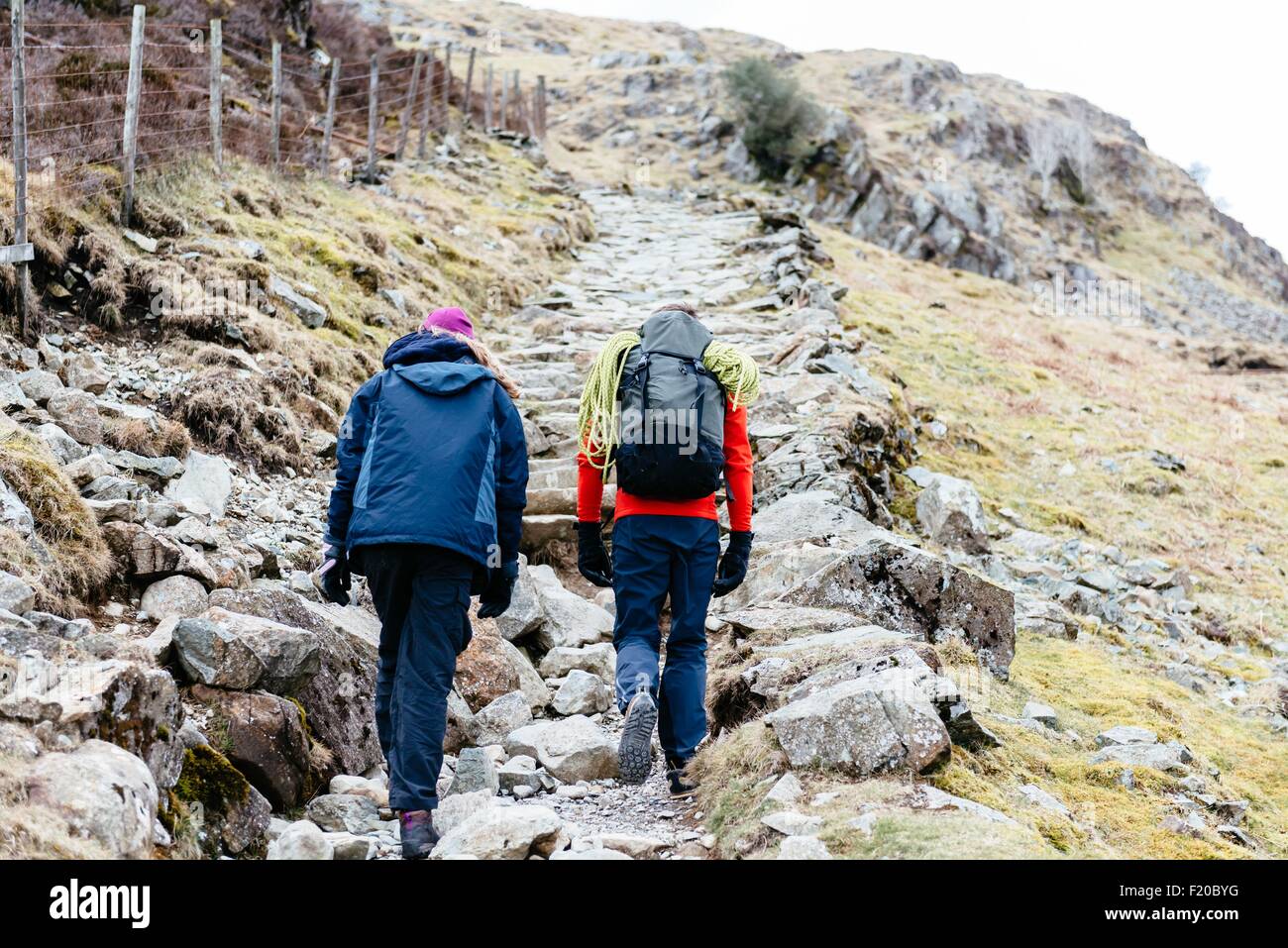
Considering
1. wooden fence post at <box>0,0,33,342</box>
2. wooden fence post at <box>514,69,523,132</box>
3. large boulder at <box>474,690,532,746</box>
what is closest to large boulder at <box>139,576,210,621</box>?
large boulder at <box>474,690,532,746</box>

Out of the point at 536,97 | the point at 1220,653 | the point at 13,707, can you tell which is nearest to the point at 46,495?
the point at 13,707

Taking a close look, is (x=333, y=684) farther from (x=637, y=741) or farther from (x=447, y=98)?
(x=447, y=98)

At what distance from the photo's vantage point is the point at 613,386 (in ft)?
17.9

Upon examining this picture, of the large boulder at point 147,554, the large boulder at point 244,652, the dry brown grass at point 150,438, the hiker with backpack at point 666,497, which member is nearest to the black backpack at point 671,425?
the hiker with backpack at point 666,497

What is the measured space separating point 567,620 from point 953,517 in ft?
15.3

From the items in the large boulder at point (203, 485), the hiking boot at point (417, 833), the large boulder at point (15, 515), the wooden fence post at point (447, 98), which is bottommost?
the hiking boot at point (417, 833)

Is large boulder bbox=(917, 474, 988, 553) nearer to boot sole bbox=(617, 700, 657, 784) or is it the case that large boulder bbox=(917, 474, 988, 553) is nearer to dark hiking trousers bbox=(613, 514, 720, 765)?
dark hiking trousers bbox=(613, 514, 720, 765)

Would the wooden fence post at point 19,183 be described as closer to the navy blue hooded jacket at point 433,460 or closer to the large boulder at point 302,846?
the navy blue hooded jacket at point 433,460

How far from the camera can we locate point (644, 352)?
17.8ft

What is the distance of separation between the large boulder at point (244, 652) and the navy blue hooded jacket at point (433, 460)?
20.8 inches

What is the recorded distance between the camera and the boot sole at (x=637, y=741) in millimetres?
5062

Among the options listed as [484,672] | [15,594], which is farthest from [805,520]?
[15,594]

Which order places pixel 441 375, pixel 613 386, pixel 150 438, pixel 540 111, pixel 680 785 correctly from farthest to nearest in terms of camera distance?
pixel 540 111, pixel 150 438, pixel 613 386, pixel 680 785, pixel 441 375

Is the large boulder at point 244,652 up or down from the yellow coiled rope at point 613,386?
down
